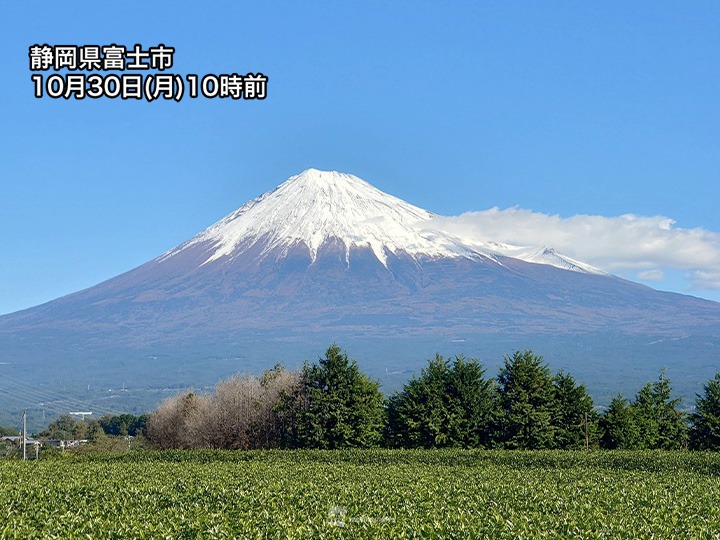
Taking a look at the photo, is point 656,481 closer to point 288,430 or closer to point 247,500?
point 247,500

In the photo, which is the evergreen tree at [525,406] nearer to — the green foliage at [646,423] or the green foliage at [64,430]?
the green foliage at [646,423]

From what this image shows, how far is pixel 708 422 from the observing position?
5516cm

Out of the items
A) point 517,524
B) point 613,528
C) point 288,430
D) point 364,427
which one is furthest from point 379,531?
point 288,430

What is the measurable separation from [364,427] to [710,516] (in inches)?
1331

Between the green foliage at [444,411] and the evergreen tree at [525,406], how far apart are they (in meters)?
1.12

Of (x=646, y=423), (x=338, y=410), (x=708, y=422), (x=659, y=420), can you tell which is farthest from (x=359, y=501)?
(x=659, y=420)

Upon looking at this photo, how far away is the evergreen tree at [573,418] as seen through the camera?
5453 cm

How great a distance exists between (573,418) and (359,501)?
34090 mm

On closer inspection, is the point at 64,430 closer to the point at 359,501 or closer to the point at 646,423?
the point at 646,423

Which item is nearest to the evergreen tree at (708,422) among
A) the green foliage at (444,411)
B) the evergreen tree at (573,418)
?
the evergreen tree at (573,418)

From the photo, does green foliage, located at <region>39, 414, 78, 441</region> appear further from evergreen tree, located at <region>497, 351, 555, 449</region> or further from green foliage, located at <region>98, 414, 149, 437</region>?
evergreen tree, located at <region>497, 351, 555, 449</region>

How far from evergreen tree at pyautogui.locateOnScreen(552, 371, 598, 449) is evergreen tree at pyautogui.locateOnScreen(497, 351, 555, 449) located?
0.50 meters

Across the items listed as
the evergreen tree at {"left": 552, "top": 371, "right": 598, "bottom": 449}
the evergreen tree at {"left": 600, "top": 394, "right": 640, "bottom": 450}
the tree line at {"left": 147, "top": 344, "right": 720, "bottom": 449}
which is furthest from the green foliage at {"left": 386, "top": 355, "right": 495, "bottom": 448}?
the evergreen tree at {"left": 600, "top": 394, "right": 640, "bottom": 450}

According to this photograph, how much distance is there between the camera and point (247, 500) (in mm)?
24422
